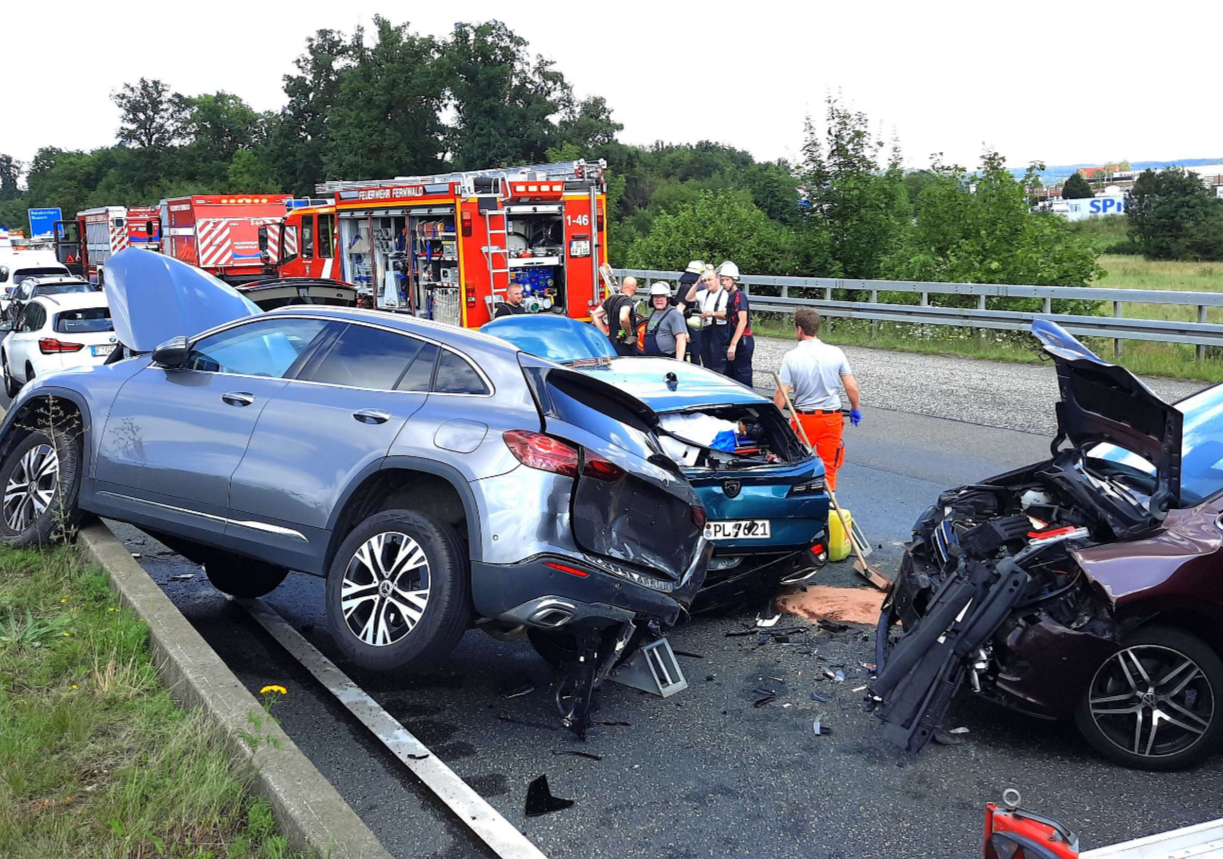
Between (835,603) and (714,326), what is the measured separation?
268 inches

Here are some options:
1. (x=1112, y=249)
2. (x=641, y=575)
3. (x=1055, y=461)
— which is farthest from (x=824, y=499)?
(x=1112, y=249)

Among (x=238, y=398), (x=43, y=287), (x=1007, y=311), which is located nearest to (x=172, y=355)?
(x=238, y=398)

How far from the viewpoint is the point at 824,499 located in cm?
683

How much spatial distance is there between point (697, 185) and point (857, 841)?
63.3 m

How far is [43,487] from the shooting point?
6.92m

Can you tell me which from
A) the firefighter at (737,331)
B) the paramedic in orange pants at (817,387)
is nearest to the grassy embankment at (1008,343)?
the firefighter at (737,331)

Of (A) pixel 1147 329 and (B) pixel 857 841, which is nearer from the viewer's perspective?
(B) pixel 857 841

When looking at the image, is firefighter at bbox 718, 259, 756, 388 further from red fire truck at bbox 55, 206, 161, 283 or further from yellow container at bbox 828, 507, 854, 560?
red fire truck at bbox 55, 206, 161, 283

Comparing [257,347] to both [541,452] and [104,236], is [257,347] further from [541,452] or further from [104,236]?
[104,236]

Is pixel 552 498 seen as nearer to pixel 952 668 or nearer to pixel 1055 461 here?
pixel 952 668

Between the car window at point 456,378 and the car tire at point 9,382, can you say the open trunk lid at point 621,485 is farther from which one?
the car tire at point 9,382

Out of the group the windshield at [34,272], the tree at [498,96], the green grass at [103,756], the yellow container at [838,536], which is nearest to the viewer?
the green grass at [103,756]

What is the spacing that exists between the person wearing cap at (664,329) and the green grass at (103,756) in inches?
297

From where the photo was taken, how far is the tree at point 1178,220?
2042 inches
